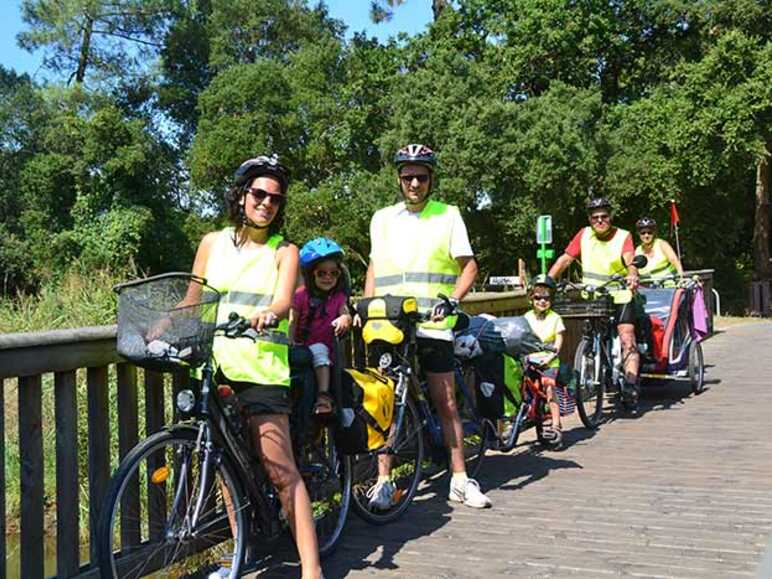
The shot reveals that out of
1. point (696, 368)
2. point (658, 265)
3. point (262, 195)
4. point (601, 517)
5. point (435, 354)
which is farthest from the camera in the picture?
point (696, 368)

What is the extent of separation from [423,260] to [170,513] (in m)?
2.15

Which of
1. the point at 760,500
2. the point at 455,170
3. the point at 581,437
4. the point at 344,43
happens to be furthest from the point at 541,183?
the point at 760,500

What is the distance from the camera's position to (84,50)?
4184cm

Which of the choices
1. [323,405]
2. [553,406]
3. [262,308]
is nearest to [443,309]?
[323,405]

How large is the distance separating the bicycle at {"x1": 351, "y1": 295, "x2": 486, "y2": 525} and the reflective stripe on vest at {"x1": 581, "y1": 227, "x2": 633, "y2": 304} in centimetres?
322

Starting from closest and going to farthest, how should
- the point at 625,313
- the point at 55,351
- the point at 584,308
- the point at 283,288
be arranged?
the point at 55,351
the point at 283,288
the point at 584,308
the point at 625,313

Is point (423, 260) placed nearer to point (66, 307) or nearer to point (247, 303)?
point (247, 303)

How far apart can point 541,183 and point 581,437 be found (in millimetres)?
19665

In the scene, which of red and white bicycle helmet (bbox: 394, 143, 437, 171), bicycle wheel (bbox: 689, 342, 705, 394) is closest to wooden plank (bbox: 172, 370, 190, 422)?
red and white bicycle helmet (bbox: 394, 143, 437, 171)

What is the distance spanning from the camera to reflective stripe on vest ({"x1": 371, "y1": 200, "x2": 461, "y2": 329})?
5.16 metres

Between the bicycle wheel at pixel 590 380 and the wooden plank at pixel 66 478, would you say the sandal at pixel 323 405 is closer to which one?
the wooden plank at pixel 66 478

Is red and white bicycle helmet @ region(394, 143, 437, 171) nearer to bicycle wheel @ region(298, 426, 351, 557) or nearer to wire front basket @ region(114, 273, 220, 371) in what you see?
bicycle wheel @ region(298, 426, 351, 557)

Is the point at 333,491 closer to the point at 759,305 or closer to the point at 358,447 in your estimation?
the point at 358,447

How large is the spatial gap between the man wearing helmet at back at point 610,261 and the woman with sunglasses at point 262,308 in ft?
15.8
